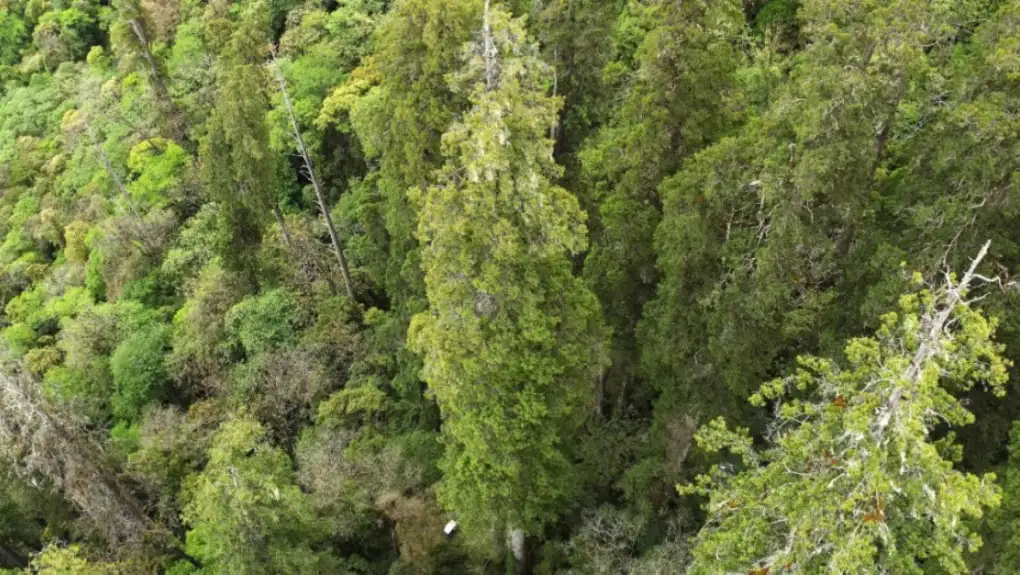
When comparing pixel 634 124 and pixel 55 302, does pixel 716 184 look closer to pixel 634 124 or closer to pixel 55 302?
pixel 634 124

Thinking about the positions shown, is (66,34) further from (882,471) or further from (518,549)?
(882,471)

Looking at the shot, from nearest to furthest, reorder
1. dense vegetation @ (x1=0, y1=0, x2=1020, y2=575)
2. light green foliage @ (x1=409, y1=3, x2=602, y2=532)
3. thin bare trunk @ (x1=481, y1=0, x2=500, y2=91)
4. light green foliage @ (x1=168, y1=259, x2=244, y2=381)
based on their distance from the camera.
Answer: dense vegetation @ (x1=0, y1=0, x2=1020, y2=575) < thin bare trunk @ (x1=481, y1=0, x2=500, y2=91) < light green foliage @ (x1=409, y1=3, x2=602, y2=532) < light green foliage @ (x1=168, y1=259, x2=244, y2=381)

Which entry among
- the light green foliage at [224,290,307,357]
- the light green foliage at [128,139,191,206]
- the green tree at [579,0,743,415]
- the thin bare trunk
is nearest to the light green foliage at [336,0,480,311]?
the thin bare trunk

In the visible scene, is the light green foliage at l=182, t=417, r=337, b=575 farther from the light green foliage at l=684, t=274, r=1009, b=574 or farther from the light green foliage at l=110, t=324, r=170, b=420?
the light green foliage at l=110, t=324, r=170, b=420

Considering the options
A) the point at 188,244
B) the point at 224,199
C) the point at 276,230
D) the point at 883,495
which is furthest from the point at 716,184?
the point at 188,244

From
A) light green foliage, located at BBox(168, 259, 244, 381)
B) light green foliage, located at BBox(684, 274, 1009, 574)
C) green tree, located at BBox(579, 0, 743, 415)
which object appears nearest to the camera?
light green foliage, located at BBox(684, 274, 1009, 574)

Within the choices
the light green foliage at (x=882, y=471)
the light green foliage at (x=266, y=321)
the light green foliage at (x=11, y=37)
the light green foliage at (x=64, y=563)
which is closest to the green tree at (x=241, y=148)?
the light green foliage at (x=266, y=321)
